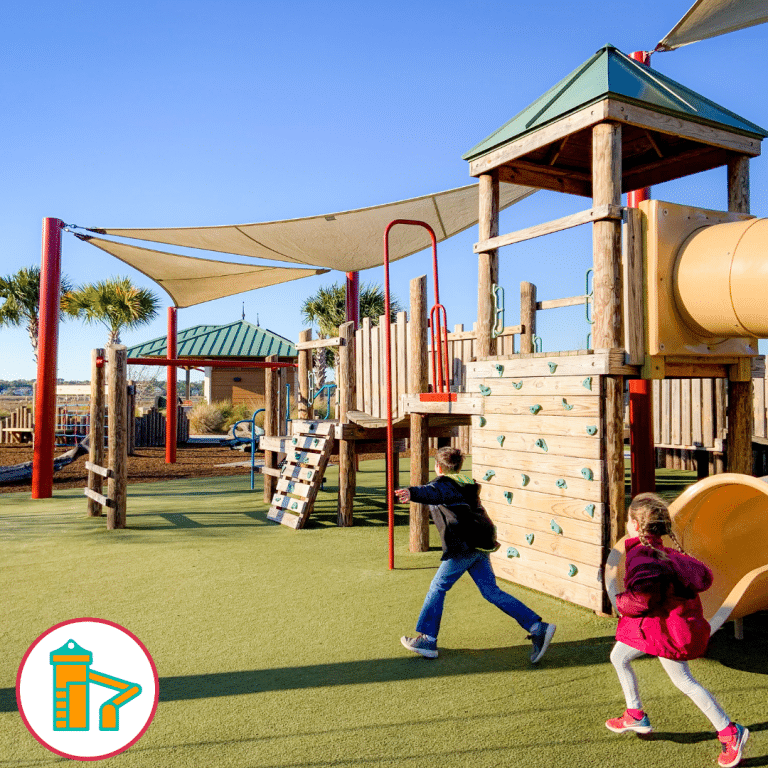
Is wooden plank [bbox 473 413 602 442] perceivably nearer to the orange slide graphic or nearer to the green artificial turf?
the orange slide graphic

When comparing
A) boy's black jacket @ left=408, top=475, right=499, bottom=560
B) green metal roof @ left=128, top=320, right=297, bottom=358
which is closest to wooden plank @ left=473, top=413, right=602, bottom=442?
boy's black jacket @ left=408, top=475, right=499, bottom=560

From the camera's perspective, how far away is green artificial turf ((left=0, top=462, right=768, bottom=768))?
10.2 feet

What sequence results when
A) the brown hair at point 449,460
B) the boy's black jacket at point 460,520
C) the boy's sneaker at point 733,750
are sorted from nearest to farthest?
the boy's sneaker at point 733,750 → the boy's black jacket at point 460,520 → the brown hair at point 449,460

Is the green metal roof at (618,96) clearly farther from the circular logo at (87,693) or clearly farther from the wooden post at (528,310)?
the circular logo at (87,693)

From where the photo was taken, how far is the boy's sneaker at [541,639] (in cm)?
411

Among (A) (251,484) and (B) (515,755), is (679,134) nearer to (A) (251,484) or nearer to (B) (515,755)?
(B) (515,755)

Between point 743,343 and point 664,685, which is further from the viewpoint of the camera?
point 743,343

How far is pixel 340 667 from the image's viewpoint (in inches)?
161

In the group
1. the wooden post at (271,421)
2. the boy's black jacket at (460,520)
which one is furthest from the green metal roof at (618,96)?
the wooden post at (271,421)

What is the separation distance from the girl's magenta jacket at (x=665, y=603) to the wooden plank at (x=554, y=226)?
291 cm

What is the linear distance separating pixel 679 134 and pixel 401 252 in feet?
21.6

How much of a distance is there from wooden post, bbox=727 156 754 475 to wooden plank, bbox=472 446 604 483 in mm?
1477

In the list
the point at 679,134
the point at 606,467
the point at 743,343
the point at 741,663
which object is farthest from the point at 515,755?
the point at 679,134

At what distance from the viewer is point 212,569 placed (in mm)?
6469
